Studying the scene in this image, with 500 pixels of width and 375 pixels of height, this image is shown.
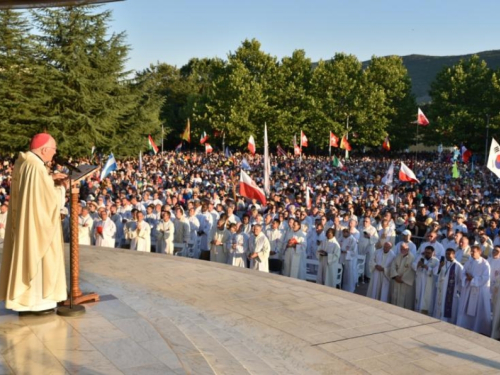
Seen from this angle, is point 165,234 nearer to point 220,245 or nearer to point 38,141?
point 220,245

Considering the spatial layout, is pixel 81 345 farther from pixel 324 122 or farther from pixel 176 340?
pixel 324 122

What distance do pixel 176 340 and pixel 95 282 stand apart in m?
3.05

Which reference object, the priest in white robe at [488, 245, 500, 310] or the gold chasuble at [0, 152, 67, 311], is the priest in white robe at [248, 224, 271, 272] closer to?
the priest in white robe at [488, 245, 500, 310]

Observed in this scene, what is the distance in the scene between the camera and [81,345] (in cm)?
468

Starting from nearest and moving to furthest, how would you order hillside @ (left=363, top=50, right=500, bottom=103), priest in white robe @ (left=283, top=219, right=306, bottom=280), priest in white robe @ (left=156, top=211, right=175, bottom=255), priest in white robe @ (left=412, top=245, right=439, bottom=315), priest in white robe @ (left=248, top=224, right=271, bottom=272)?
priest in white robe @ (left=412, top=245, right=439, bottom=315) < priest in white robe @ (left=248, top=224, right=271, bottom=272) < priest in white robe @ (left=283, top=219, right=306, bottom=280) < priest in white robe @ (left=156, top=211, right=175, bottom=255) < hillside @ (left=363, top=50, right=500, bottom=103)

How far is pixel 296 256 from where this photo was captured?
11.5 metres

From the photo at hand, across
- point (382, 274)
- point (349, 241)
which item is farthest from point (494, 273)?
point (349, 241)

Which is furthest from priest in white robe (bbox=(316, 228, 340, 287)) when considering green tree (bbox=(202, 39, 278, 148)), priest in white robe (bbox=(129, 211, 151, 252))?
green tree (bbox=(202, 39, 278, 148))

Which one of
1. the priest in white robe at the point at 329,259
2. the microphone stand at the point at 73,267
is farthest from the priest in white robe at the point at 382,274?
the microphone stand at the point at 73,267

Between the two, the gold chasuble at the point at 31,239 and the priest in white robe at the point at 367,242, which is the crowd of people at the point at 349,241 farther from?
the gold chasuble at the point at 31,239

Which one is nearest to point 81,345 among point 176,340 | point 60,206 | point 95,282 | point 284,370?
point 176,340

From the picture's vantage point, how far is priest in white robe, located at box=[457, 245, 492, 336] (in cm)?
855

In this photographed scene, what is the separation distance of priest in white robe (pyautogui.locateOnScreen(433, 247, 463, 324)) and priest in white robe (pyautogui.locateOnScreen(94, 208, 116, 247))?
298 inches

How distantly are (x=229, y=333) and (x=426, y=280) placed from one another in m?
4.33
